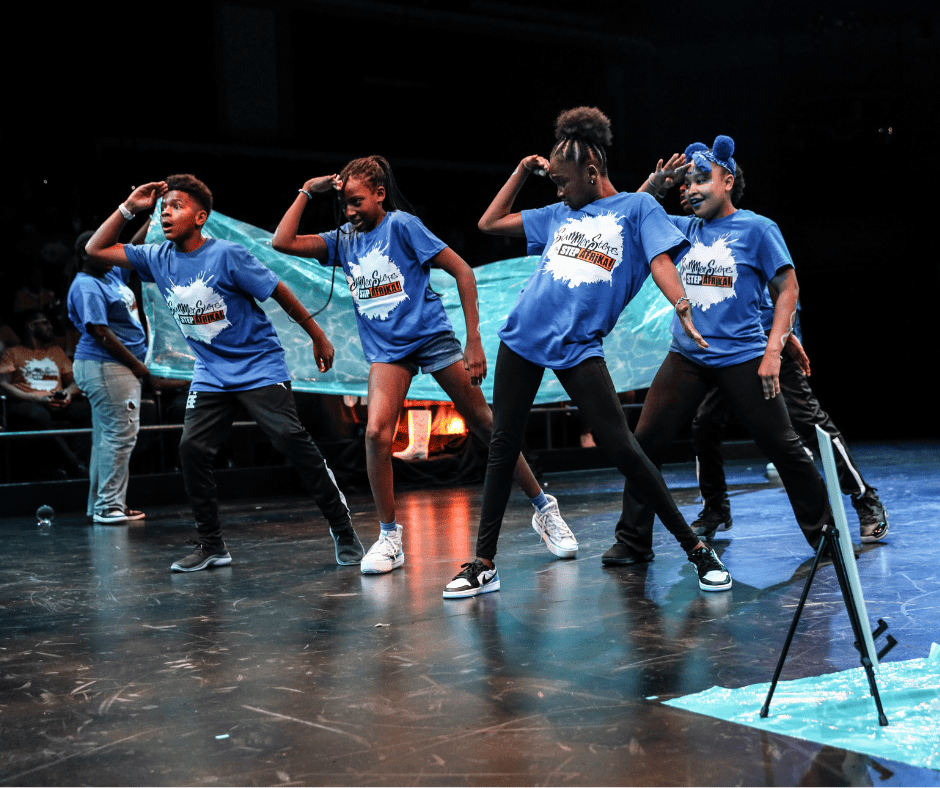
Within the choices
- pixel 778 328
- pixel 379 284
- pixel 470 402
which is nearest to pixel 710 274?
pixel 778 328

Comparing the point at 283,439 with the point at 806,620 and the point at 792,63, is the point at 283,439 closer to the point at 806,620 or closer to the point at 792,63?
the point at 806,620

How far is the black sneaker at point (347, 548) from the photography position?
4.25 m

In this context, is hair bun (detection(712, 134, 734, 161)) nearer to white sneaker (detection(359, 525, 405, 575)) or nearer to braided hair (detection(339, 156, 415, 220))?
braided hair (detection(339, 156, 415, 220))

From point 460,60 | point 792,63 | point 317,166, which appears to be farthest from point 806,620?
point 792,63

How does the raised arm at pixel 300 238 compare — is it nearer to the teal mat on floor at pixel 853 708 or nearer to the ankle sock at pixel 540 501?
the ankle sock at pixel 540 501

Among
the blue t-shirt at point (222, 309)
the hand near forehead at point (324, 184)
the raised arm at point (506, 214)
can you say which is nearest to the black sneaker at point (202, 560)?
the blue t-shirt at point (222, 309)

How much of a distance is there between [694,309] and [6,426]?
575 centimetres

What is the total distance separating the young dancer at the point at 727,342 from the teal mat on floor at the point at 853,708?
148 cm

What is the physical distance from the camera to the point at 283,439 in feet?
13.6

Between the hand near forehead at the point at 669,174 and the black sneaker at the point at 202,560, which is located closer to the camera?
the hand near forehead at the point at 669,174

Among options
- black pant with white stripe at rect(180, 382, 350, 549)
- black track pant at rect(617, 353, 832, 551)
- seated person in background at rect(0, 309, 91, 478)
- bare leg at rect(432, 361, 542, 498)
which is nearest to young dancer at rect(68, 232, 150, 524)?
seated person in background at rect(0, 309, 91, 478)

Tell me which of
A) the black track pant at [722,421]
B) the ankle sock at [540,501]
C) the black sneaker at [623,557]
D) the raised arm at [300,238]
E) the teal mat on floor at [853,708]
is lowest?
the black sneaker at [623,557]

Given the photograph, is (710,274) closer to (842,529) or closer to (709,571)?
(709,571)

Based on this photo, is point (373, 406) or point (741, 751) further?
point (373, 406)
